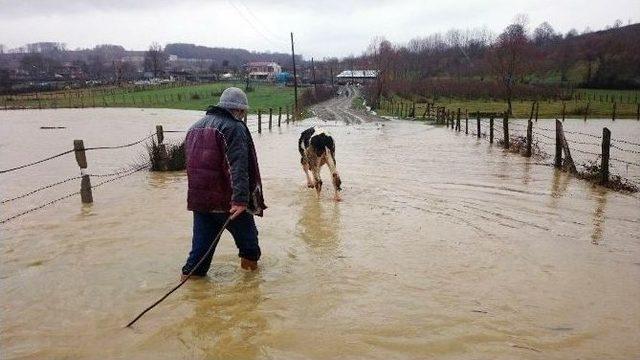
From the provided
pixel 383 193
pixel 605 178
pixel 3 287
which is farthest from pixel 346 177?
pixel 3 287

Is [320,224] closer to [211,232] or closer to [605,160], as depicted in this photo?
[211,232]

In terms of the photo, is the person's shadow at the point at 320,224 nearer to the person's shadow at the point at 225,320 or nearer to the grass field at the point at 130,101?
the person's shadow at the point at 225,320

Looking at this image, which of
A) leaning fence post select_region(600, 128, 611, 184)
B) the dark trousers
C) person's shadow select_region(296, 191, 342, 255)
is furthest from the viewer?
leaning fence post select_region(600, 128, 611, 184)

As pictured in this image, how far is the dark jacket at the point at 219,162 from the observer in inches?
174

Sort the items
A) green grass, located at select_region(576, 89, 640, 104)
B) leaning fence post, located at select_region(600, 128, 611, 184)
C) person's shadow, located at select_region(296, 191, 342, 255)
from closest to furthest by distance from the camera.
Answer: person's shadow, located at select_region(296, 191, 342, 255) → leaning fence post, located at select_region(600, 128, 611, 184) → green grass, located at select_region(576, 89, 640, 104)

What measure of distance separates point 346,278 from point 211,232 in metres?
1.50

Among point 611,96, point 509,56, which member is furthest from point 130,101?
point 611,96

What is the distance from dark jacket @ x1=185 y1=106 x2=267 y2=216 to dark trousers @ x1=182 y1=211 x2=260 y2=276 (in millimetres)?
151

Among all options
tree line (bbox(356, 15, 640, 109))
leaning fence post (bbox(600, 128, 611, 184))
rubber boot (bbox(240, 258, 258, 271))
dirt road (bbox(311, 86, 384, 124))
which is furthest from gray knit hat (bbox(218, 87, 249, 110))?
tree line (bbox(356, 15, 640, 109))

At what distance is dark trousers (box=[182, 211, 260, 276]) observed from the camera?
4684mm

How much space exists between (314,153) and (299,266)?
3981mm

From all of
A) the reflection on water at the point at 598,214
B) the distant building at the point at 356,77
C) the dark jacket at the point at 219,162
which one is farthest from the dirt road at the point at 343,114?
the distant building at the point at 356,77

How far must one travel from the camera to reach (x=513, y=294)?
4688mm

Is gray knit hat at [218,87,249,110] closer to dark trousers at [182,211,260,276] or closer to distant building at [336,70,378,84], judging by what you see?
dark trousers at [182,211,260,276]
